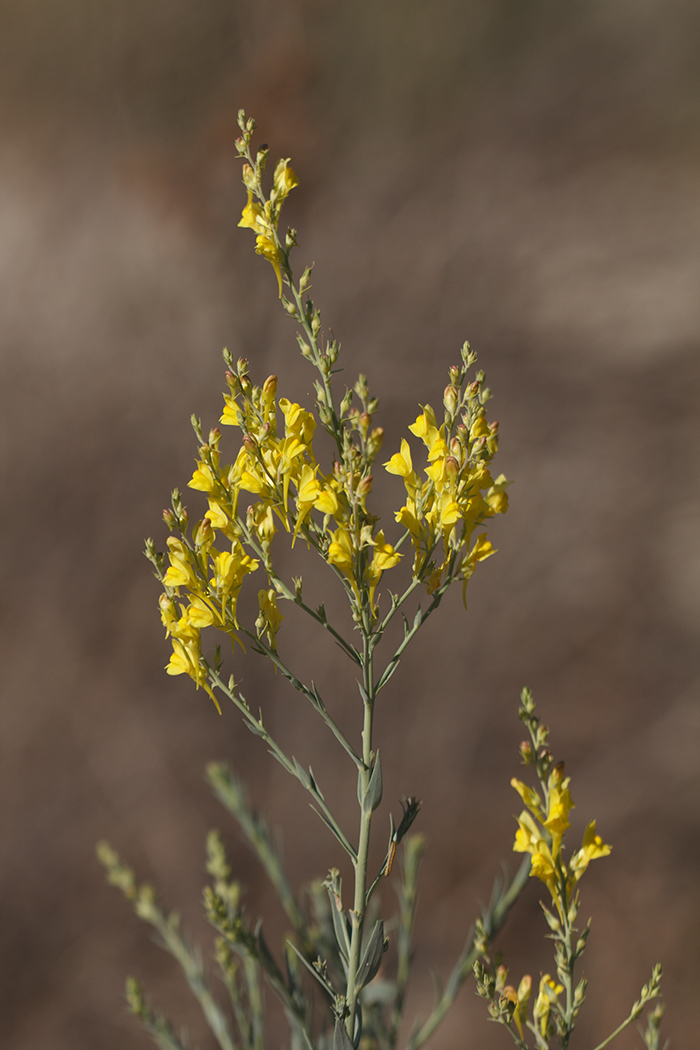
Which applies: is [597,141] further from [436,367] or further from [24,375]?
[24,375]

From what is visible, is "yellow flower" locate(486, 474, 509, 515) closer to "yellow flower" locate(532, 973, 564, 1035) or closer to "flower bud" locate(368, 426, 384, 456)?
"flower bud" locate(368, 426, 384, 456)

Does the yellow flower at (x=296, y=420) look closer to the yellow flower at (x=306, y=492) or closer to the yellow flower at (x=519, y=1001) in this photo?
the yellow flower at (x=306, y=492)

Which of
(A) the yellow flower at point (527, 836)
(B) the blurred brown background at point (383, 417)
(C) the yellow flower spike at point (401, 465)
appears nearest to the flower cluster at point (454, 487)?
(C) the yellow flower spike at point (401, 465)

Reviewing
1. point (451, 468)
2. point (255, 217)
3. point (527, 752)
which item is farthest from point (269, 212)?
point (527, 752)

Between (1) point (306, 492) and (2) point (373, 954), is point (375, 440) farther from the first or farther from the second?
(2) point (373, 954)

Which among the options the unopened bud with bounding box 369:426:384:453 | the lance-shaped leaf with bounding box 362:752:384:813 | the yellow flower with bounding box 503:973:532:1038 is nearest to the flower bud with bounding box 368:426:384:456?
the unopened bud with bounding box 369:426:384:453

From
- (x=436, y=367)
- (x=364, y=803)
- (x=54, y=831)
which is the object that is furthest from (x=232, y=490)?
(x=54, y=831)

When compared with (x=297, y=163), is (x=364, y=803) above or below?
below
